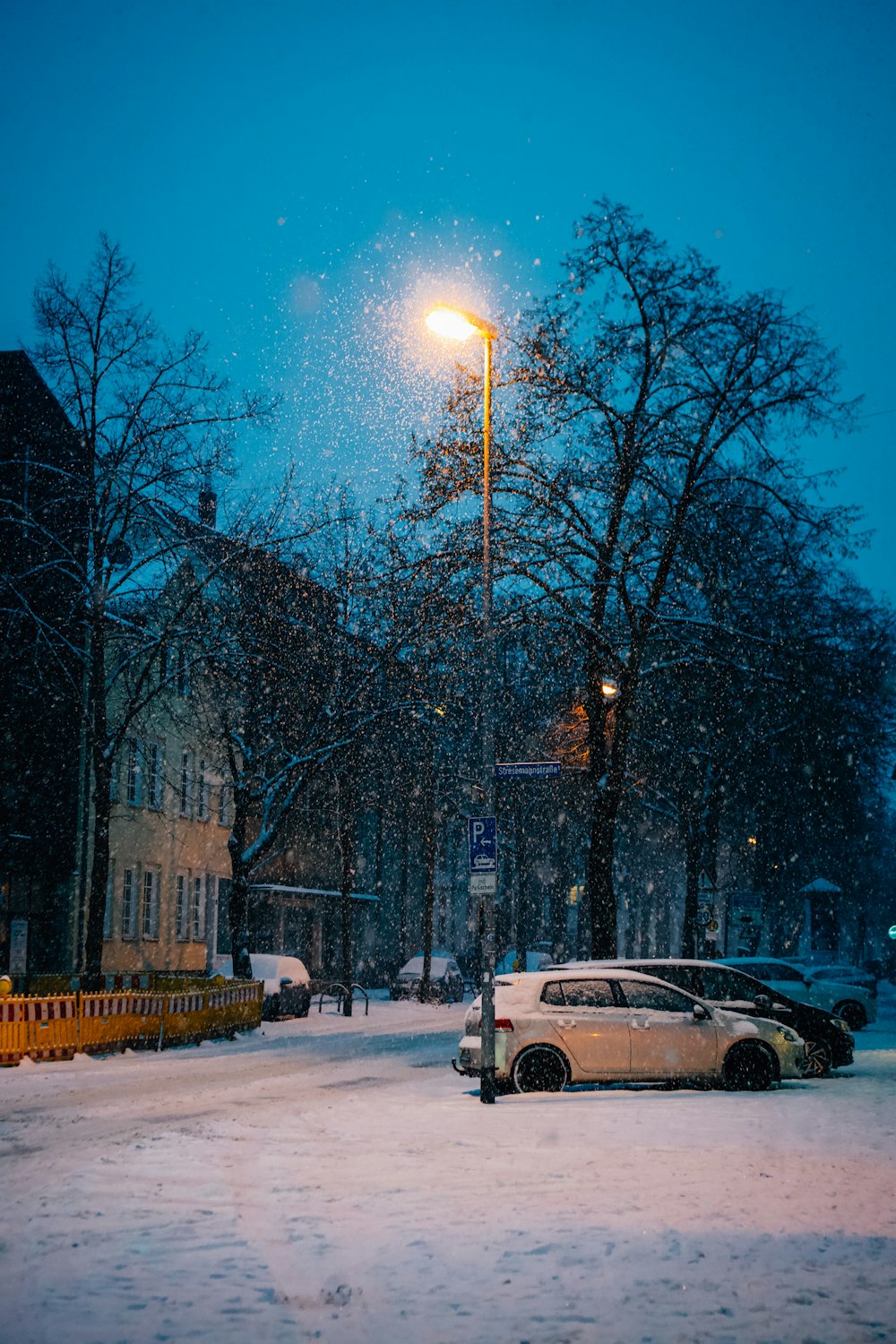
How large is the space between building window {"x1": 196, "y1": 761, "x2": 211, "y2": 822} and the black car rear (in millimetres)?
26681

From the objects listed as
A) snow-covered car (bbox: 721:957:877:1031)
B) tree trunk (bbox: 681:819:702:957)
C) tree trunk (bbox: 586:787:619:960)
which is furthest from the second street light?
tree trunk (bbox: 681:819:702:957)

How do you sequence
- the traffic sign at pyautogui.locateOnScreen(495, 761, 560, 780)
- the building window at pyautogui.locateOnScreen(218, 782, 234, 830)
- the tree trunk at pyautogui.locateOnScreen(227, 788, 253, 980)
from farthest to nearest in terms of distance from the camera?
the building window at pyautogui.locateOnScreen(218, 782, 234, 830), the tree trunk at pyautogui.locateOnScreen(227, 788, 253, 980), the traffic sign at pyautogui.locateOnScreen(495, 761, 560, 780)

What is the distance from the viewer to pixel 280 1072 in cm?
2033

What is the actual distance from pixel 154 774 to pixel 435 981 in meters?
11.1

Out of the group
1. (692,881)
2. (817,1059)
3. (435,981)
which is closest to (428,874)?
(435,981)

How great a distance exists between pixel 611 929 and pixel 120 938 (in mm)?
19998

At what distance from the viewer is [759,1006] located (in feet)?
62.8

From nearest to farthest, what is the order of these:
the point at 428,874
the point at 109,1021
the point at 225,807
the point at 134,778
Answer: the point at 109,1021 < the point at 134,778 < the point at 428,874 < the point at 225,807

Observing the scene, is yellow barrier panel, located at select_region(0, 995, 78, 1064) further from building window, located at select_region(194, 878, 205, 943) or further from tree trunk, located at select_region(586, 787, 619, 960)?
building window, located at select_region(194, 878, 205, 943)

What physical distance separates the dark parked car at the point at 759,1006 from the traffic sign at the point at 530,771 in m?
3.24

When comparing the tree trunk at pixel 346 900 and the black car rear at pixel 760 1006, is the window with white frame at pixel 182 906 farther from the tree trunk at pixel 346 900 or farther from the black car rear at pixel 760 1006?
the black car rear at pixel 760 1006

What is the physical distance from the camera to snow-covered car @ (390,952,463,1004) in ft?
149

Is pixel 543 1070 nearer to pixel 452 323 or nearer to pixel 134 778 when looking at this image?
pixel 452 323

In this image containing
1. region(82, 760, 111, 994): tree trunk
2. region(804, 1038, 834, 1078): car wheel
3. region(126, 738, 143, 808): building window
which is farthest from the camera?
region(126, 738, 143, 808): building window
